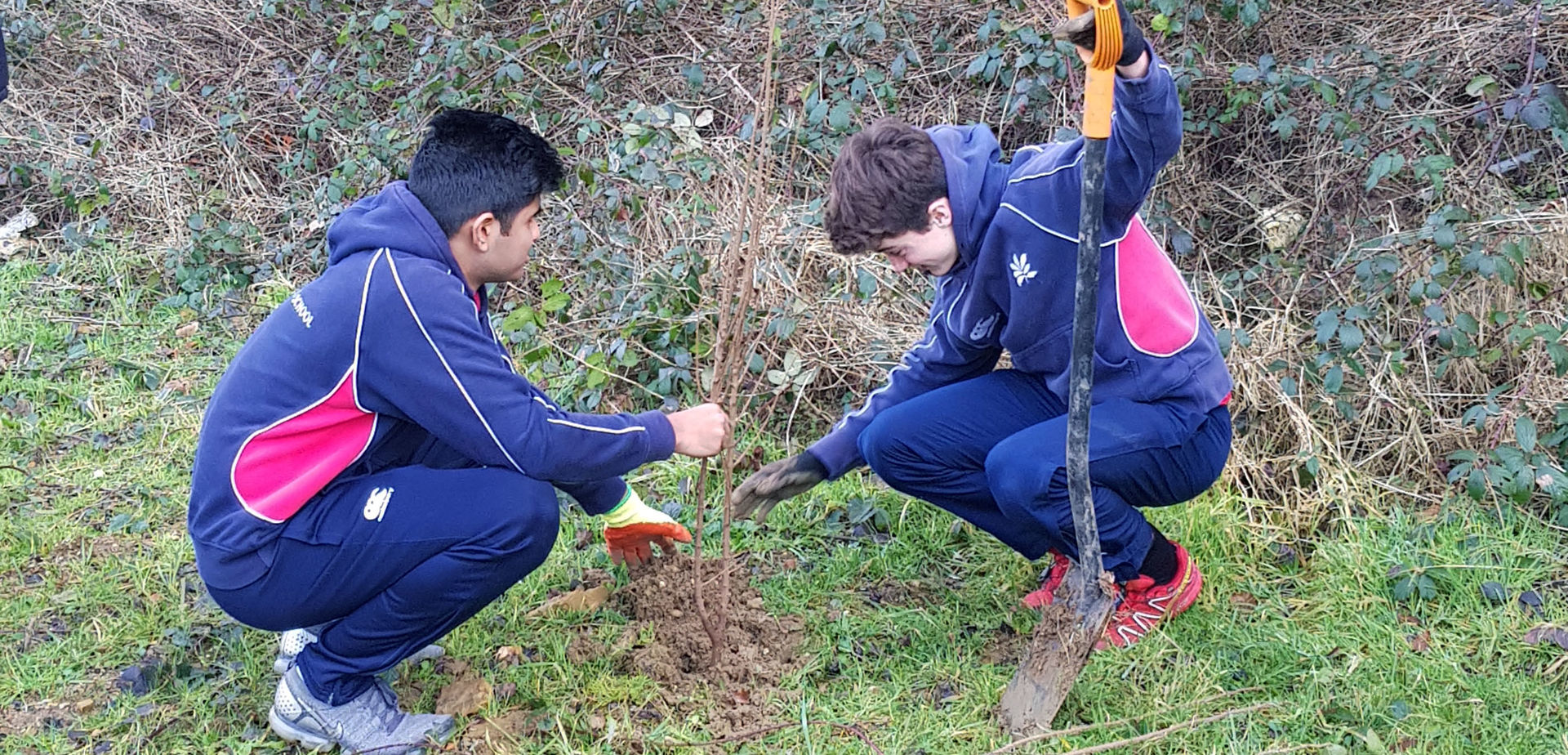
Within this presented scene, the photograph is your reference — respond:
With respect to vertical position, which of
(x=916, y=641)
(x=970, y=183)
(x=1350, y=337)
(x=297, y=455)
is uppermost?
(x=970, y=183)

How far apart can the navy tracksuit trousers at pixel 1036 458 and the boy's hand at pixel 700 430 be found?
0.56 m

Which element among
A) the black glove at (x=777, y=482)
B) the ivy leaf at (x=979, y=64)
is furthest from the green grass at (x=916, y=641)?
the ivy leaf at (x=979, y=64)

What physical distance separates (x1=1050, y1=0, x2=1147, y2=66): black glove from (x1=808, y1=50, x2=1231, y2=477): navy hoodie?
7.9 inches

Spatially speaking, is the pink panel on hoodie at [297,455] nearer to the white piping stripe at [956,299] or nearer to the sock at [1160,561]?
the white piping stripe at [956,299]

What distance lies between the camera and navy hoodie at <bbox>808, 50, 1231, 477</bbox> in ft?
8.58

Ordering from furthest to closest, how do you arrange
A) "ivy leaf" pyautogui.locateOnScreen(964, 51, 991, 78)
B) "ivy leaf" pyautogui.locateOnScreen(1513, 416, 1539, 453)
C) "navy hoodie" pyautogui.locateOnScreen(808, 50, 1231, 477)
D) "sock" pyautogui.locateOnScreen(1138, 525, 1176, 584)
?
"ivy leaf" pyautogui.locateOnScreen(964, 51, 991, 78)
"ivy leaf" pyautogui.locateOnScreen(1513, 416, 1539, 453)
"sock" pyautogui.locateOnScreen(1138, 525, 1176, 584)
"navy hoodie" pyautogui.locateOnScreen(808, 50, 1231, 477)

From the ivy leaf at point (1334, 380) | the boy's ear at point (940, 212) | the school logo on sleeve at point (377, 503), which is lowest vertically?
the ivy leaf at point (1334, 380)

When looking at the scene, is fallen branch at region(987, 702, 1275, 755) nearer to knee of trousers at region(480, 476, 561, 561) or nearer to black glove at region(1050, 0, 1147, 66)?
knee of trousers at region(480, 476, 561, 561)

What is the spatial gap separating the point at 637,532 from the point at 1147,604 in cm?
123

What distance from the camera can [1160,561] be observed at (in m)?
3.02

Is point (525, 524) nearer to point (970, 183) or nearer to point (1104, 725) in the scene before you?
point (970, 183)

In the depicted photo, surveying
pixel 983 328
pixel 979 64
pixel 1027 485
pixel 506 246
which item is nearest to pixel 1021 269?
pixel 983 328

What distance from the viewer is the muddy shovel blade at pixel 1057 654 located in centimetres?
268

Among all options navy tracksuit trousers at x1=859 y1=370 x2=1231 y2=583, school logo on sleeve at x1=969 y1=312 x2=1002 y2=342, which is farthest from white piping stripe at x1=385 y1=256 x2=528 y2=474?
school logo on sleeve at x1=969 y1=312 x2=1002 y2=342
